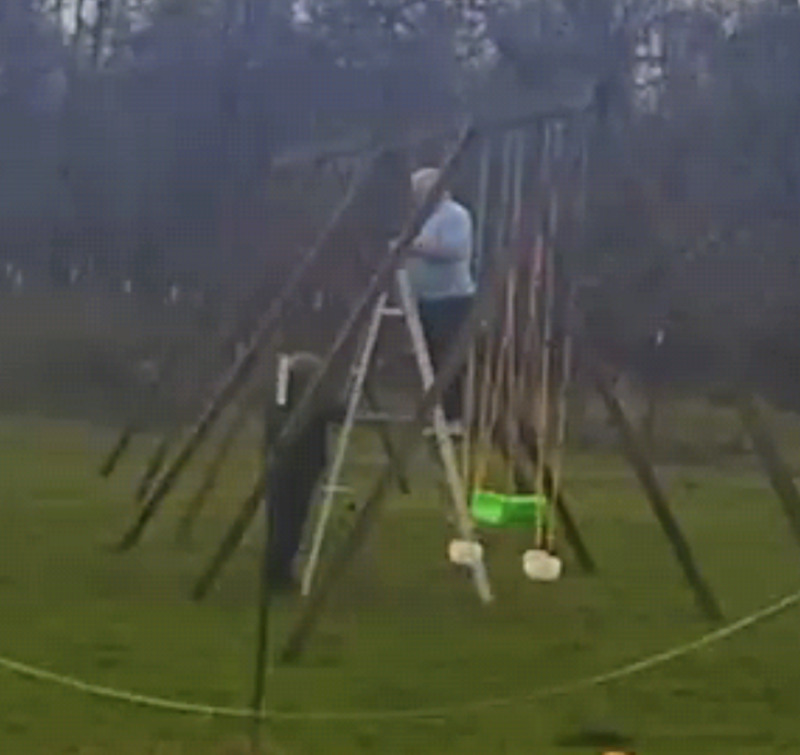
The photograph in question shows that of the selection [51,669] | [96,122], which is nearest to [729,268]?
[96,122]

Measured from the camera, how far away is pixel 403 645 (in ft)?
30.0

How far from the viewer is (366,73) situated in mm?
31141

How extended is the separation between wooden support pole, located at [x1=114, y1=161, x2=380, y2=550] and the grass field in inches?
8.5

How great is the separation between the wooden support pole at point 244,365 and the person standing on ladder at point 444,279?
364 millimetres

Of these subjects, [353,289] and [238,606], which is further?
[353,289]

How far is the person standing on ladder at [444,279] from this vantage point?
1030cm

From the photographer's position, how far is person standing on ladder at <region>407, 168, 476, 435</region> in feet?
33.8

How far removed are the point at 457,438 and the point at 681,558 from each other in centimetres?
121

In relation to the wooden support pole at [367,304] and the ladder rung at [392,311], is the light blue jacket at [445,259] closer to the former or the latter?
the ladder rung at [392,311]

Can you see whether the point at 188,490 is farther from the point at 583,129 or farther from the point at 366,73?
the point at 366,73

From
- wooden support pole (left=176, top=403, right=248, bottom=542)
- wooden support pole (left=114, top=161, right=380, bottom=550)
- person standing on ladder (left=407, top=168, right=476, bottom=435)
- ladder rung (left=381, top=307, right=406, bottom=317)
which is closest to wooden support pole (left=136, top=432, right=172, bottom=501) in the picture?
wooden support pole (left=176, top=403, right=248, bottom=542)

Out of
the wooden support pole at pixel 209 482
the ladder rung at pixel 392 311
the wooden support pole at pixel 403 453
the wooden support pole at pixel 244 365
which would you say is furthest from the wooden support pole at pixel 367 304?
the wooden support pole at pixel 209 482

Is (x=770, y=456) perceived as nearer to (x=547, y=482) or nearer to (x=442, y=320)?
(x=442, y=320)

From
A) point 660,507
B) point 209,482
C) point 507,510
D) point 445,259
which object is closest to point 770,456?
point 660,507
